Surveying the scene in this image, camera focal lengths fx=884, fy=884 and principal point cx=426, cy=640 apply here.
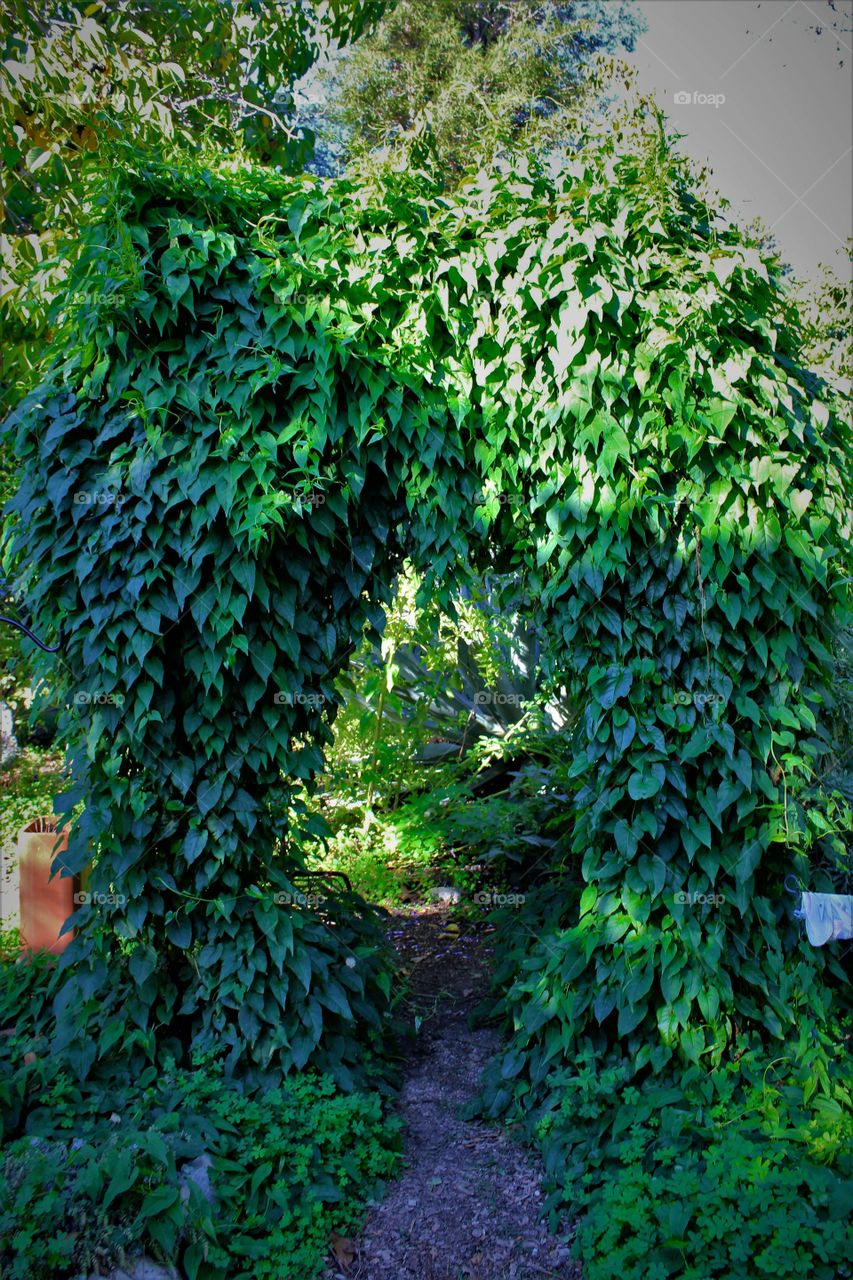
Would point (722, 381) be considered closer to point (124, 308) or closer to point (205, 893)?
point (124, 308)

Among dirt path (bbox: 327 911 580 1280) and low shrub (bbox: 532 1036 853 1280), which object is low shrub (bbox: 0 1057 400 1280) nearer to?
dirt path (bbox: 327 911 580 1280)

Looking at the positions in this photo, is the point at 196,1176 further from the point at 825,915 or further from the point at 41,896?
the point at 825,915

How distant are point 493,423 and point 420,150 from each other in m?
0.95

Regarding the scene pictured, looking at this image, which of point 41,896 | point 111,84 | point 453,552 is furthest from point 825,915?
point 111,84

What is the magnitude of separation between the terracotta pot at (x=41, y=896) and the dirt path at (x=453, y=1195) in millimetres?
1593

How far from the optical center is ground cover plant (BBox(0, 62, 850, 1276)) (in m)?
2.80

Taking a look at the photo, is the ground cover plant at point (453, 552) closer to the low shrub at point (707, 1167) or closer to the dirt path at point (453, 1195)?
the low shrub at point (707, 1167)

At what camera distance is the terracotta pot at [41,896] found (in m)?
3.79

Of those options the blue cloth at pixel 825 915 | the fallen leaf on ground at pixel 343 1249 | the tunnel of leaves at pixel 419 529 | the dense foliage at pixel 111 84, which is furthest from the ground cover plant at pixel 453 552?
the dense foliage at pixel 111 84

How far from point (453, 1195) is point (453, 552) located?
6.79 ft

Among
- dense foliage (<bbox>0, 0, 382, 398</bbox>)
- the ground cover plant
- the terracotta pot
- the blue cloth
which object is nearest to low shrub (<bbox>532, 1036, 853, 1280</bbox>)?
the ground cover plant

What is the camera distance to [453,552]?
10.0 feet

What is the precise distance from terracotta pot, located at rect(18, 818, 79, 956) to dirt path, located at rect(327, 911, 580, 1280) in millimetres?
1593

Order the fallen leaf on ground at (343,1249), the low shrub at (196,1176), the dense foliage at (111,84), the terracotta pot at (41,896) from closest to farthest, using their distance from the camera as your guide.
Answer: the low shrub at (196,1176) < the fallen leaf on ground at (343,1249) < the terracotta pot at (41,896) < the dense foliage at (111,84)
